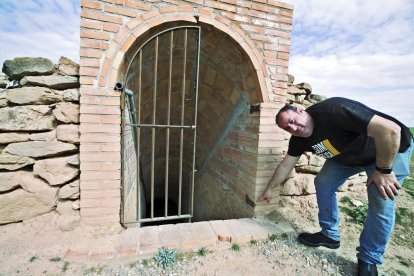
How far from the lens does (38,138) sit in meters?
2.16

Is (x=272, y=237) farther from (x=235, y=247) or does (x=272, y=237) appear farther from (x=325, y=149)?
(x=325, y=149)

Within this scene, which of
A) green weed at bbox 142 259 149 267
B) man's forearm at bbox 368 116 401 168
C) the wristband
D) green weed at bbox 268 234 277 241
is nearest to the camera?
man's forearm at bbox 368 116 401 168

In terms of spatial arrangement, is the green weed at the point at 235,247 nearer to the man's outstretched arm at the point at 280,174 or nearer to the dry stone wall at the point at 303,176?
the man's outstretched arm at the point at 280,174

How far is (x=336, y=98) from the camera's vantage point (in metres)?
1.94

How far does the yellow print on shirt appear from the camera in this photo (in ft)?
6.72

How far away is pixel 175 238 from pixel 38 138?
5.62 ft

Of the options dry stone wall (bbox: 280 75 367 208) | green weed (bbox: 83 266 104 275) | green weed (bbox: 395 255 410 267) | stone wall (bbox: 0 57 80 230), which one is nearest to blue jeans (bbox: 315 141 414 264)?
green weed (bbox: 395 255 410 267)

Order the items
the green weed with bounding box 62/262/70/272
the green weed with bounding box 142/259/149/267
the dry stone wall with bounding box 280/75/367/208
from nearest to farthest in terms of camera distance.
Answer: the green weed with bounding box 62/262/70/272 → the green weed with bounding box 142/259/149/267 → the dry stone wall with bounding box 280/75/367/208

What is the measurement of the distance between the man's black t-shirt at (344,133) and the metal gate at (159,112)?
1306mm

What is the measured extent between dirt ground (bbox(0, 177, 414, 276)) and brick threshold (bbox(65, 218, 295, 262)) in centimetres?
6

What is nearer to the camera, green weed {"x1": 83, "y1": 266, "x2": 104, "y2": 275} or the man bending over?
the man bending over

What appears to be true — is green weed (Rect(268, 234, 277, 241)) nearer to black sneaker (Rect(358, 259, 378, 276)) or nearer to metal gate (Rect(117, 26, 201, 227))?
black sneaker (Rect(358, 259, 378, 276))

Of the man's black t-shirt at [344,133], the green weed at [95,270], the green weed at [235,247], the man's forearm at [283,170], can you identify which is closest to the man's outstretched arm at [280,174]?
the man's forearm at [283,170]

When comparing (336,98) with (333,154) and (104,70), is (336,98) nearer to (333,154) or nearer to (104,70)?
(333,154)
